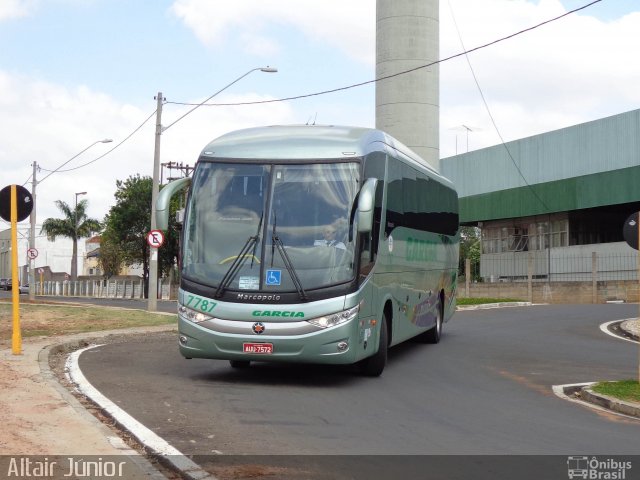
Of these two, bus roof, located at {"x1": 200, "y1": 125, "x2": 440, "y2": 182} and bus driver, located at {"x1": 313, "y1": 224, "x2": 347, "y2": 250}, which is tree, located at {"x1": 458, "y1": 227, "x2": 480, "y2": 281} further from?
bus driver, located at {"x1": 313, "y1": 224, "x2": 347, "y2": 250}

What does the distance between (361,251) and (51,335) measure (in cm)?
1073

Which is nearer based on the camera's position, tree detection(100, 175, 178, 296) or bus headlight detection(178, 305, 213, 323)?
bus headlight detection(178, 305, 213, 323)

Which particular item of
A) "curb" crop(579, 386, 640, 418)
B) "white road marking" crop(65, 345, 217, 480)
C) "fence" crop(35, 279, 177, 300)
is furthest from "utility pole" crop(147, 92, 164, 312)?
"fence" crop(35, 279, 177, 300)

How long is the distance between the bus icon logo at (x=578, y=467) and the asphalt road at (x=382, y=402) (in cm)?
40

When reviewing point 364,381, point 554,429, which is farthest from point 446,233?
point 554,429

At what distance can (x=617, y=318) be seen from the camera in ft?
99.3

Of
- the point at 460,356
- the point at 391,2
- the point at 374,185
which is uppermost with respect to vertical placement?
the point at 391,2

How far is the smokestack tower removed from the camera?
47781mm

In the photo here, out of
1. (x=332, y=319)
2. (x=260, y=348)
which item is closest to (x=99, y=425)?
(x=260, y=348)

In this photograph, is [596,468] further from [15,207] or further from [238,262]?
[15,207]

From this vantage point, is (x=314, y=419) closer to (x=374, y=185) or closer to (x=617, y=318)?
(x=374, y=185)

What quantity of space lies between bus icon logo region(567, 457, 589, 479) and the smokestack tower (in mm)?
39929

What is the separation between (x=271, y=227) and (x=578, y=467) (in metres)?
6.27

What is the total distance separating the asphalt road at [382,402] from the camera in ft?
29.4
